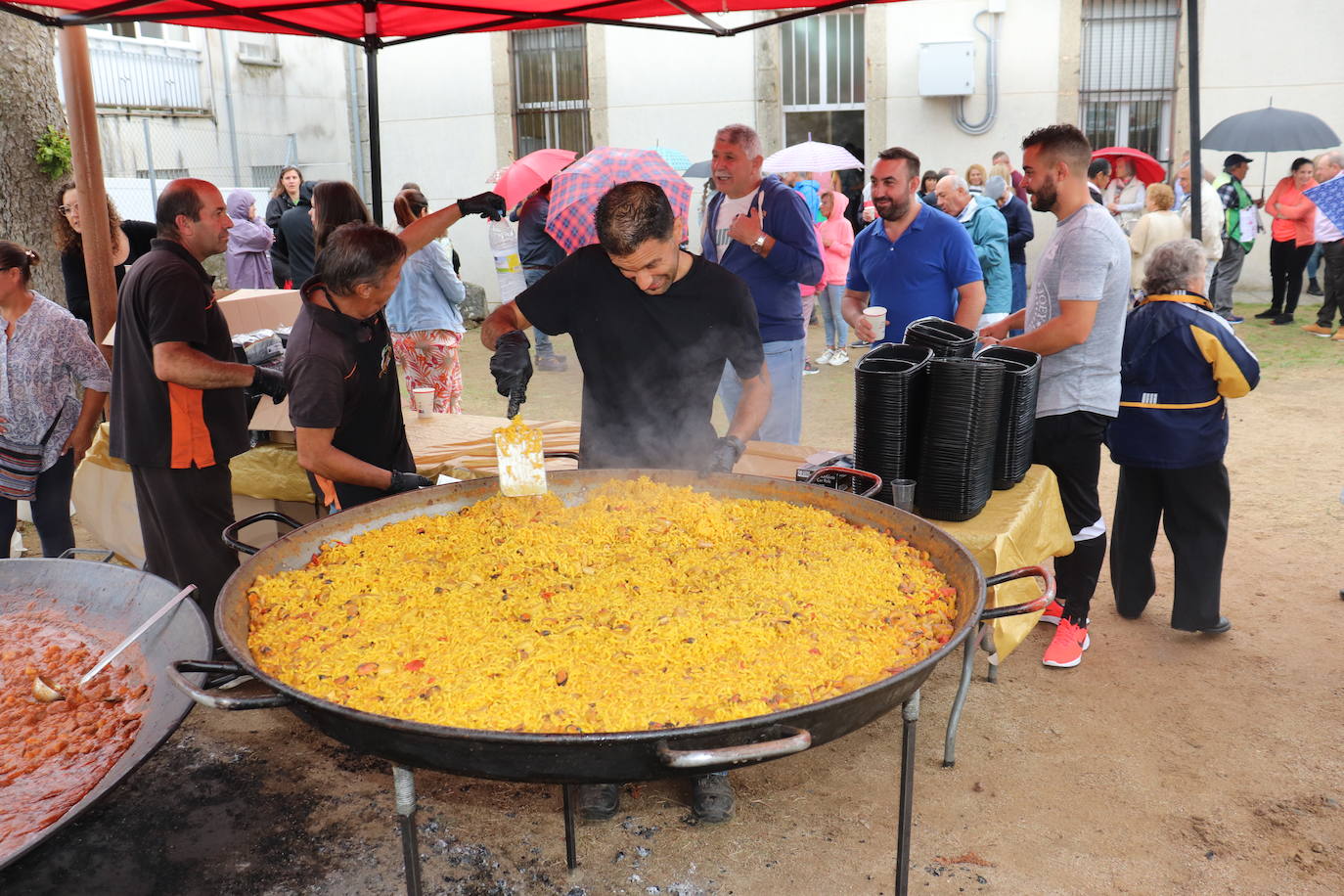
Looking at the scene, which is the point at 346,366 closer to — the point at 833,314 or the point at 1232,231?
the point at 833,314

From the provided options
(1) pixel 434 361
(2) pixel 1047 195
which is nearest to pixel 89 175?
(1) pixel 434 361

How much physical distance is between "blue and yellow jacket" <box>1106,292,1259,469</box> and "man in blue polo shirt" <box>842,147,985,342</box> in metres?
0.92

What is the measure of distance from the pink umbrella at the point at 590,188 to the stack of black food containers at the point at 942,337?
12.4 feet

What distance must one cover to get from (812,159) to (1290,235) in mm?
5919

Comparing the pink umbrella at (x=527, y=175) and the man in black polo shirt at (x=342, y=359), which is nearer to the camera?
the man in black polo shirt at (x=342, y=359)

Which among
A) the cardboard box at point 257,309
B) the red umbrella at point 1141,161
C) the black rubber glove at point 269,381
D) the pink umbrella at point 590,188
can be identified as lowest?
the black rubber glove at point 269,381

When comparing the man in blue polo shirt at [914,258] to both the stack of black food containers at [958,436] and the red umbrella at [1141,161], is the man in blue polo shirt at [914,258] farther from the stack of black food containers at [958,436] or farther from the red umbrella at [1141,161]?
the red umbrella at [1141,161]

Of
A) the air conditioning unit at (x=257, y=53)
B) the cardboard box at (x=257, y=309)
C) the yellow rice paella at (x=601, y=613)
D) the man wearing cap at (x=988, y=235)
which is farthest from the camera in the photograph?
the air conditioning unit at (x=257, y=53)

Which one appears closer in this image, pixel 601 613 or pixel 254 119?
pixel 601 613

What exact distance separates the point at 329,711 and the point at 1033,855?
221 cm

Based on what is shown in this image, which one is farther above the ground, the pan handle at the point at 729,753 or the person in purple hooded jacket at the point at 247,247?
the person in purple hooded jacket at the point at 247,247

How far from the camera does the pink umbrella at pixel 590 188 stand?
7.30 m

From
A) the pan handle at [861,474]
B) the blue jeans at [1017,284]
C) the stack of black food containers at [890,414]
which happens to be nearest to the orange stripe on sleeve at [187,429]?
the pan handle at [861,474]

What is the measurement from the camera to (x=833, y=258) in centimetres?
1048
